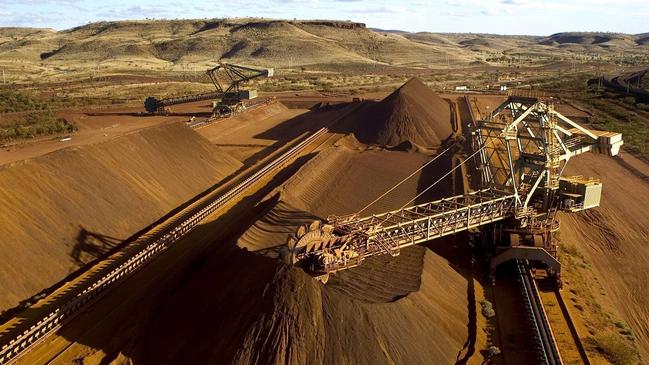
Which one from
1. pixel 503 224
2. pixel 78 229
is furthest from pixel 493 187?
pixel 78 229

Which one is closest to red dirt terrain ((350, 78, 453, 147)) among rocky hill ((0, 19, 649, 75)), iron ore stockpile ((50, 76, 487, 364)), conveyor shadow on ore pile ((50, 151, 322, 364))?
iron ore stockpile ((50, 76, 487, 364))

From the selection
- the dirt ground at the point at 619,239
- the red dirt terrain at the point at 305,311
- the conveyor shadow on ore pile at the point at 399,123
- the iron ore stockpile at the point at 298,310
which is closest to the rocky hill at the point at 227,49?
the conveyor shadow on ore pile at the point at 399,123

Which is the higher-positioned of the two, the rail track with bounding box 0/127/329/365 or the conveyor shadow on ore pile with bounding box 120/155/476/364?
the conveyor shadow on ore pile with bounding box 120/155/476/364

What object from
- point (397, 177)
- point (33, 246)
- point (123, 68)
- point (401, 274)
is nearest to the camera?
point (401, 274)

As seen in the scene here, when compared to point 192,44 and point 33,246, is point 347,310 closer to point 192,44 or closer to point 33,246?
point 33,246

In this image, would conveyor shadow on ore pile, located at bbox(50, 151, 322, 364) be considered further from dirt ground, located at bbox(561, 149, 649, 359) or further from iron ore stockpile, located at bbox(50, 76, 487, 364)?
dirt ground, located at bbox(561, 149, 649, 359)

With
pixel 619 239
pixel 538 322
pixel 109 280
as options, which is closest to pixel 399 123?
pixel 619 239
